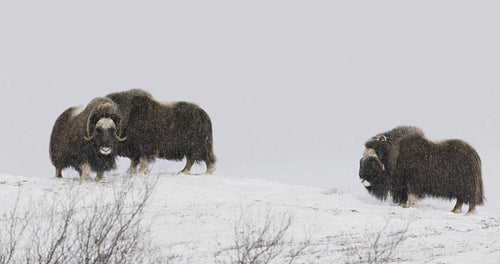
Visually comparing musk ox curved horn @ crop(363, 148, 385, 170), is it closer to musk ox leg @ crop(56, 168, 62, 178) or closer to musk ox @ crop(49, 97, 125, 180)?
musk ox @ crop(49, 97, 125, 180)

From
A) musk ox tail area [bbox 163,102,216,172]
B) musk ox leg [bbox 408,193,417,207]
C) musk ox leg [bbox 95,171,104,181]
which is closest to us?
musk ox leg [bbox 95,171,104,181]

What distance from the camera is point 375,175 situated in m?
18.0

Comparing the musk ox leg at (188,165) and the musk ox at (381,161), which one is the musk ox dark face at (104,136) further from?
the musk ox at (381,161)

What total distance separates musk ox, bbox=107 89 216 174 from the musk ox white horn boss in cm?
503

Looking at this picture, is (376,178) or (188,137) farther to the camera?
(188,137)

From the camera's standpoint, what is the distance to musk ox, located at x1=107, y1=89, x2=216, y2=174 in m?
20.0

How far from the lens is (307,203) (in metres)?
16.9

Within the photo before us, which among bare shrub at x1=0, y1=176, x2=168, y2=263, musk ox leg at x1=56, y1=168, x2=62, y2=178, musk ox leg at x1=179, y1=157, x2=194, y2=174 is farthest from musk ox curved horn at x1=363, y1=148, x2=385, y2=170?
musk ox leg at x1=56, y1=168, x2=62, y2=178

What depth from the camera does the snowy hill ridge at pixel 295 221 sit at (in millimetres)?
10273

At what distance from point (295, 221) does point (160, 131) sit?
762 cm

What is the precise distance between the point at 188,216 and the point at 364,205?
5.18 metres

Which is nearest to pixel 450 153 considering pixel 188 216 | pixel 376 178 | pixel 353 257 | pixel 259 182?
pixel 376 178

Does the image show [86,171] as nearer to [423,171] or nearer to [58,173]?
[58,173]

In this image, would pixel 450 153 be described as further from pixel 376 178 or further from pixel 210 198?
pixel 210 198
